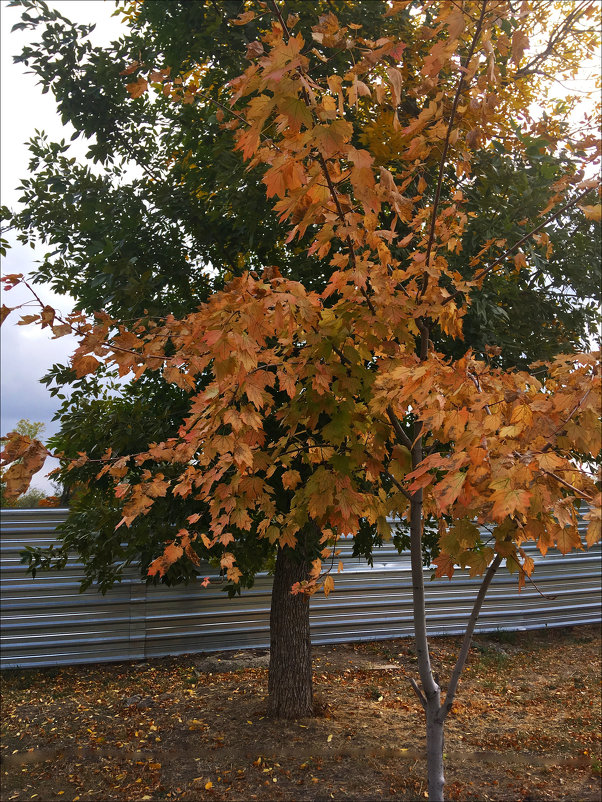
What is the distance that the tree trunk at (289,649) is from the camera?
14.7ft

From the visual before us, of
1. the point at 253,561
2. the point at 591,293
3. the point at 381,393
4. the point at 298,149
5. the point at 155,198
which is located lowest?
the point at 253,561

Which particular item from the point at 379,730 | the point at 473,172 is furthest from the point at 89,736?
the point at 473,172

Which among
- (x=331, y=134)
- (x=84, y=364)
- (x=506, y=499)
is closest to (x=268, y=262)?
(x=84, y=364)

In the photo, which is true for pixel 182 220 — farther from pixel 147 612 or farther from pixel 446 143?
pixel 147 612

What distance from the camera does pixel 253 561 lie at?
4145mm

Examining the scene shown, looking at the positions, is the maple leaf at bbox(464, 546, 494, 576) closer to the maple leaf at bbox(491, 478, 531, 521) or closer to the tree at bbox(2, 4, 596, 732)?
the maple leaf at bbox(491, 478, 531, 521)

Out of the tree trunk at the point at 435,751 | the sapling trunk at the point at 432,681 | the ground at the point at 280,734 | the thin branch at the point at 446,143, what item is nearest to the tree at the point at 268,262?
the ground at the point at 280,734

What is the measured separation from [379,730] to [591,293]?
331 centimetres

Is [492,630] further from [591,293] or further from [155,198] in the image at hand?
[155,198]

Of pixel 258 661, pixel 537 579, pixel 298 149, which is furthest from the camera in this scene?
pixel 537 579

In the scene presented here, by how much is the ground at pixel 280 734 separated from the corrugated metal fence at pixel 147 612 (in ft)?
0.62

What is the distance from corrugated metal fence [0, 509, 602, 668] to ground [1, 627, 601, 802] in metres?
0.19

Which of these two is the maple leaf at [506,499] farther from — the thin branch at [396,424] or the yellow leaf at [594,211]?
the yellow leaf at [594,211]

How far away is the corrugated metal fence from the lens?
6043 millimetres
